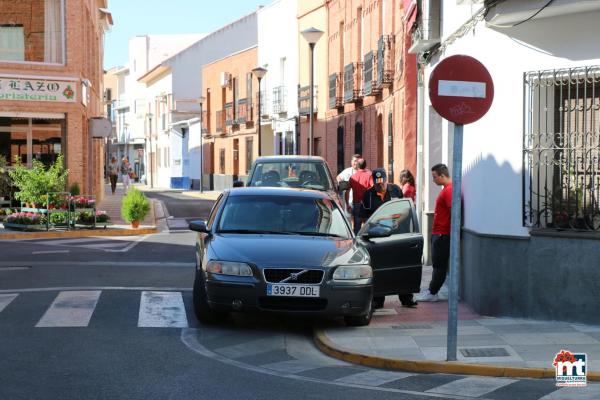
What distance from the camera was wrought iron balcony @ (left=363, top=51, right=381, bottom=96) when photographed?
2702 cm

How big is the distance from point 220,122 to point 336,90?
83.4ft

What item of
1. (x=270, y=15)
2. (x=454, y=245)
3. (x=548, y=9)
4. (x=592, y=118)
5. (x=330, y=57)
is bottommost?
(x=454, y=245)

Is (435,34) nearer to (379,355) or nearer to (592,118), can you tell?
(592,118)

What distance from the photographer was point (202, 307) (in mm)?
10867

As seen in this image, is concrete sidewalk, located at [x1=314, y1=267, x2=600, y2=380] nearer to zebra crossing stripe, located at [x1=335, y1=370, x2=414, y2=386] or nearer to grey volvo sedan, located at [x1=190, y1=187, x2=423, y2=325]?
zebra crossing stripe, located at [x1=335, y1=370, x2=414, y2=386]

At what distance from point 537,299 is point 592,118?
2065 millimetres

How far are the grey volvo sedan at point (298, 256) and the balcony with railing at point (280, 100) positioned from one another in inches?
1249

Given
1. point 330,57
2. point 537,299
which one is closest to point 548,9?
point 537,299

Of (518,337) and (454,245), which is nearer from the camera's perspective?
(454,245)

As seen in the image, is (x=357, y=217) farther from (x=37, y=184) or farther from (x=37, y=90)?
(x=37, y=90)

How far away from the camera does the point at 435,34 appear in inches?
680

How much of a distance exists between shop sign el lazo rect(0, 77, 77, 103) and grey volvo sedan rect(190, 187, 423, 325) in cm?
1761

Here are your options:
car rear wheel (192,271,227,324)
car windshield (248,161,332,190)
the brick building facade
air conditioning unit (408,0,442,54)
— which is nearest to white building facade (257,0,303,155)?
the brick building facade
